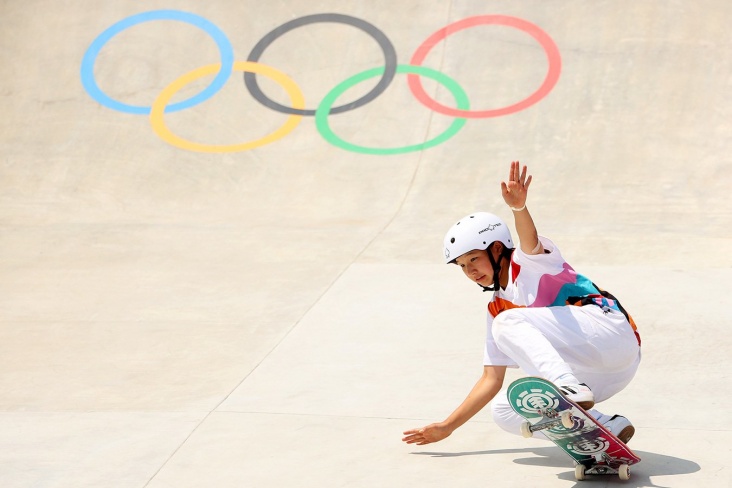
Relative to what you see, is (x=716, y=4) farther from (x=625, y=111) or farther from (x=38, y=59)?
(x=38, y=59)

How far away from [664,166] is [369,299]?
161 inches

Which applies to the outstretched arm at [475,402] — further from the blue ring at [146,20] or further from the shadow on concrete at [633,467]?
the blue ring at [146,20]

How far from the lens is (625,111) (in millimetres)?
11039

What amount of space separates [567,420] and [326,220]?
6.12 meters

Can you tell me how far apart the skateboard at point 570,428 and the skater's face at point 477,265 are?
2.27 ft

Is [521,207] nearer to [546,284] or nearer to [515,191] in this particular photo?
[515,191]

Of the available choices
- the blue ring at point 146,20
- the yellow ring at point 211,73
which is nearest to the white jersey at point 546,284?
the yellow ring at point 211,73

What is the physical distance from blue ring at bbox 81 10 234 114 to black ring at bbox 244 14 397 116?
1.04 ft

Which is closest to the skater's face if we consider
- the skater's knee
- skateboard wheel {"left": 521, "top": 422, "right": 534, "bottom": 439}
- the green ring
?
the skater's knee

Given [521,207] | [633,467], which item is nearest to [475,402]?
[633,467]

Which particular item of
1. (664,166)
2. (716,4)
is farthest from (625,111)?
(716,4)

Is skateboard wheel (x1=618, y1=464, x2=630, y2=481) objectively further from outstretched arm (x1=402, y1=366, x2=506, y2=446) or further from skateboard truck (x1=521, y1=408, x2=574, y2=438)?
outstretched arm (x1=402, y1=366, x2=506, y2=446)

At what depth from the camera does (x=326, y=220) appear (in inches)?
391

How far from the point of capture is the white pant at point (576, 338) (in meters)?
4.33
